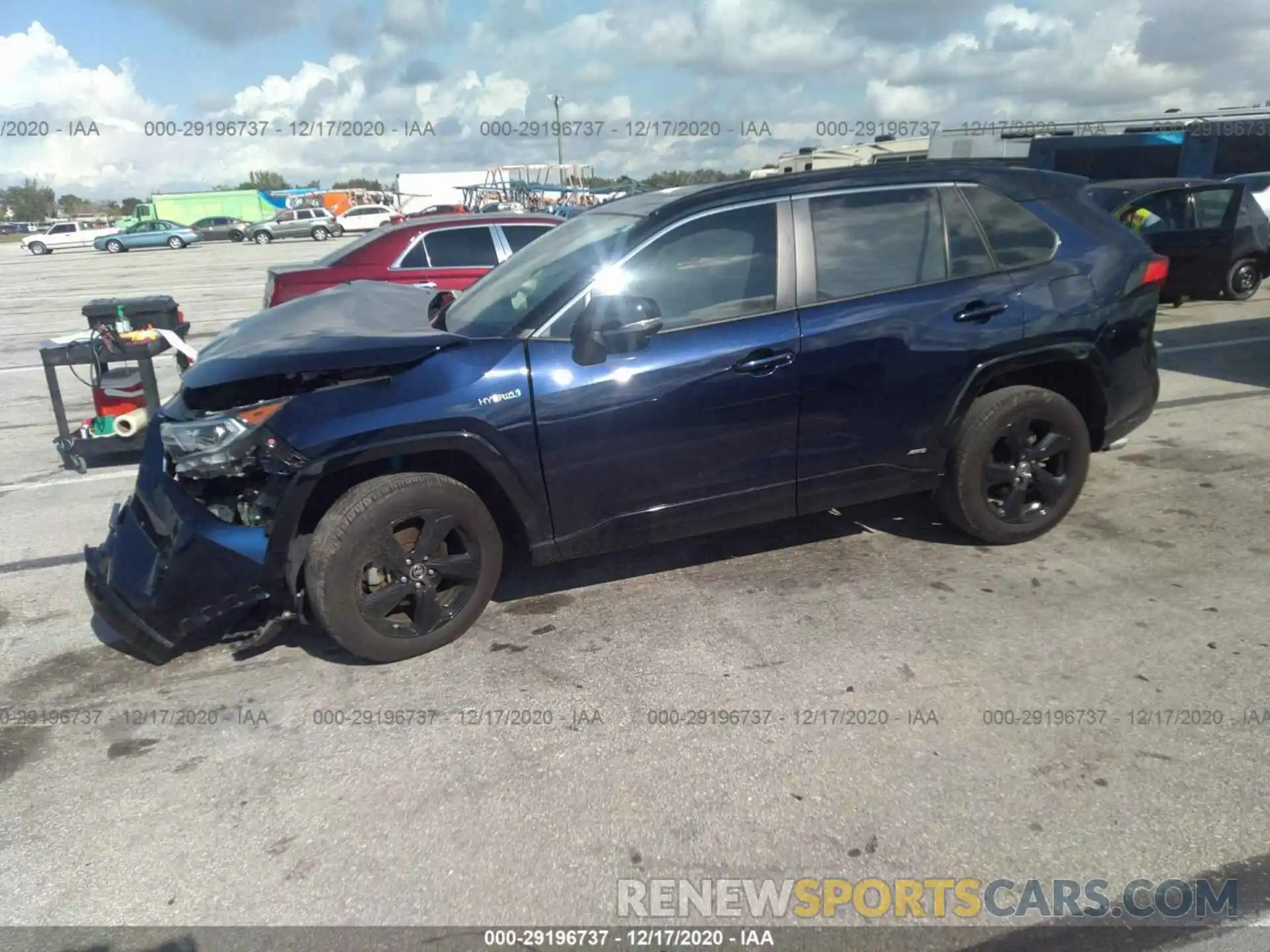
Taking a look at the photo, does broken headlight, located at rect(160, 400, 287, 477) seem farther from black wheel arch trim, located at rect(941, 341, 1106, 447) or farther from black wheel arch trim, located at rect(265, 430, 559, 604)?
black wheel arch trim, located at rect(941, 341, 1106, 447)

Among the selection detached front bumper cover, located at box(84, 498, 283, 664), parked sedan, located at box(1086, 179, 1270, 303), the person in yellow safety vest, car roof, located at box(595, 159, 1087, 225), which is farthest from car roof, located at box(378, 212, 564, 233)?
the person in yellow safety vest

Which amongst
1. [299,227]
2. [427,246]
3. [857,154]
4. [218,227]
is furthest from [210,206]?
[427,246]

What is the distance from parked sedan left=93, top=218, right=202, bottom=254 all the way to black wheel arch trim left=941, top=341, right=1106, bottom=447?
4818 cm

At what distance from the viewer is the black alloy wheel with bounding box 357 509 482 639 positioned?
3631 millimetres

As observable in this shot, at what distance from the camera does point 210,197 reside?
62.4 metres

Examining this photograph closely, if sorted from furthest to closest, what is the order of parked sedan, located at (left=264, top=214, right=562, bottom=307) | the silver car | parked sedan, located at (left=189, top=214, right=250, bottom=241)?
1. parked sedan, located at (left=189, top=214, right=250, bottom=241)
2. the silver car
3. parked sedan, located at (left=264, top=214, right=562, bottom=307)

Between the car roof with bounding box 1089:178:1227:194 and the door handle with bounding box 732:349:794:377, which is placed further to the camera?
the car roof with bounding box 1089:178:1227:194

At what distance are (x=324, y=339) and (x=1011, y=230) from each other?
10.8ft

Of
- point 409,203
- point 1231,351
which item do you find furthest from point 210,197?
Result: point 1231,351

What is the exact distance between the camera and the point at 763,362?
12.9ft

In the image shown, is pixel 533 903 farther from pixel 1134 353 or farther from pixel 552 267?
pixel 1134 353

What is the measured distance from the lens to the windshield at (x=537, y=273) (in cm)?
395

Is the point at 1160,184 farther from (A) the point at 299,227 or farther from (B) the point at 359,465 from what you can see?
(A) the point at 299,227

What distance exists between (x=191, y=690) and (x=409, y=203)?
5460cm
